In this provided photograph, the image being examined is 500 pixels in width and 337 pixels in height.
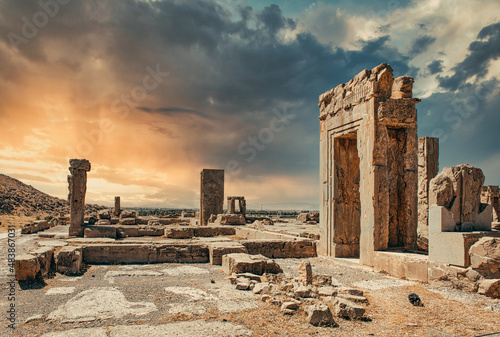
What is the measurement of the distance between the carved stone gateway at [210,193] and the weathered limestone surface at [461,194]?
1750 centimetres

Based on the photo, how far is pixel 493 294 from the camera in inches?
224

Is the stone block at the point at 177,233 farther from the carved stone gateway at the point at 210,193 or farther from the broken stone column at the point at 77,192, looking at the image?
the carved stone gateway at the point at 210,193

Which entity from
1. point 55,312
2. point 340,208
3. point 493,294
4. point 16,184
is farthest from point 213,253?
point 16,184

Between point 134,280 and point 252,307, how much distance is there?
9.62 feet

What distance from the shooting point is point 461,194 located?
6934mm

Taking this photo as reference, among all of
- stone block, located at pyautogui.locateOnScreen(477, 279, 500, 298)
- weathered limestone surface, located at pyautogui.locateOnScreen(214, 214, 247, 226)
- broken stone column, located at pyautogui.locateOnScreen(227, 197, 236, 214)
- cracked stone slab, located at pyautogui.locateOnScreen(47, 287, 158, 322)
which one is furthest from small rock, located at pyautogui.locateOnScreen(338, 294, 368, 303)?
broken stone column, located at pyautogui.locateOnScreen(227, 197, 236, 214)

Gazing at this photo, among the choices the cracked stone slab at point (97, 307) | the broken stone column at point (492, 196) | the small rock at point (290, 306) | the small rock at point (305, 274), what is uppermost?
the broken stone column at point (492, 196)

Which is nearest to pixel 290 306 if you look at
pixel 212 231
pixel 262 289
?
pixel 262 289

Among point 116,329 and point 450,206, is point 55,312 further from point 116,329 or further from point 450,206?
point 450,206

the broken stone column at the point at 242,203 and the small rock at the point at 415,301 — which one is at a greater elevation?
the broken stone column at the point at 242,203

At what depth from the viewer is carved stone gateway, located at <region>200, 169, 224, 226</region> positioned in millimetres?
23297

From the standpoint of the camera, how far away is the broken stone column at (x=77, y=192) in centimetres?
1481

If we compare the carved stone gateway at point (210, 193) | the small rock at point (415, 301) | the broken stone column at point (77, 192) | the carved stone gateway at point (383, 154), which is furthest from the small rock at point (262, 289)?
the carved stone gateway at point (210, 193)

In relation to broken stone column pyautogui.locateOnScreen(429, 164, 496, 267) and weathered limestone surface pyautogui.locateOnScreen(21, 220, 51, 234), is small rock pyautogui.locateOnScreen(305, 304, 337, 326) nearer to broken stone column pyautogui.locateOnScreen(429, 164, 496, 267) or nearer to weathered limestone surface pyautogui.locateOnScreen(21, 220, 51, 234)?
broken stone column pyautogui.locateOnScreen(429, 164, 496, 267)
